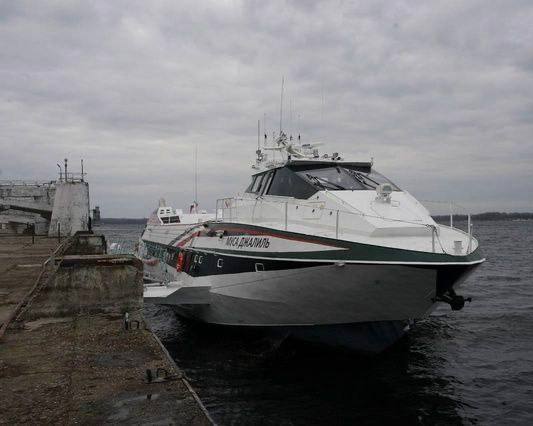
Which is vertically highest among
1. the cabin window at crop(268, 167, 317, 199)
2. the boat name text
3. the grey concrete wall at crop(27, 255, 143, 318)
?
the cabin window at crop(268, 167, 317, 199)

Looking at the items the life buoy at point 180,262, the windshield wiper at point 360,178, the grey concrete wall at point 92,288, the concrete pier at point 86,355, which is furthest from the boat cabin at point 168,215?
the grey concrete wall at point 92,288

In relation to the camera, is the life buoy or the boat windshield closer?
the boat windshield

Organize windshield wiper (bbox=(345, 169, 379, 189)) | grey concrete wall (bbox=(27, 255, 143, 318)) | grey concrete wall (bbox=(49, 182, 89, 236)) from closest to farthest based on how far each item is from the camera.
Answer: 1. grey concrete wall (bbox=(27, 255, 143, 318))
2. windshield wiper (bbox=(345, 169, 379, 189))
3. grey concrete wall (bbox=(49, 182, 89, 236))

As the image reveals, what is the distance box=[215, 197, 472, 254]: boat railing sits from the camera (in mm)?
8898

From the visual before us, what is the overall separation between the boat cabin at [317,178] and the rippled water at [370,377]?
135 inches

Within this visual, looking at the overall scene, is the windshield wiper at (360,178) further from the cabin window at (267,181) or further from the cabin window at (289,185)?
the cabin window at (267,181)

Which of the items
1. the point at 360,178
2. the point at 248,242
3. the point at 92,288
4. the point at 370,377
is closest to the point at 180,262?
the point at 248,242

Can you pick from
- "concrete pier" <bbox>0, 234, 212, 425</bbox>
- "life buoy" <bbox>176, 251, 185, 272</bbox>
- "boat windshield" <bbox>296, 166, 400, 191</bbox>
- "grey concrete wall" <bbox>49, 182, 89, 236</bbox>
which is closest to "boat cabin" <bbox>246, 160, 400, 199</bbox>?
"boat windshield" <bbox>296, 166, 400, 191</bbox>

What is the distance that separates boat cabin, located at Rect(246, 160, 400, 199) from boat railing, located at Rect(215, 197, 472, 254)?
337 millimetres

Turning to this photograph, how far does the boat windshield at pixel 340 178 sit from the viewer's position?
34.9 ft

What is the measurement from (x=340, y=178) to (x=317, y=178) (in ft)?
1.75

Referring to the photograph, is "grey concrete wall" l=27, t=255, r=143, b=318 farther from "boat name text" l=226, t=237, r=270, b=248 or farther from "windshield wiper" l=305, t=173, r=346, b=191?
"windshield wiper" l=305, t=173, r=346, b=191

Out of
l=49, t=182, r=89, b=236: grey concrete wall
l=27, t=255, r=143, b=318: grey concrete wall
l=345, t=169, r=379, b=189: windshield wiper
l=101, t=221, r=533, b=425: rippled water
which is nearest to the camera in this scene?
l=27, t=255, r=143, b=318: grey concrete wall

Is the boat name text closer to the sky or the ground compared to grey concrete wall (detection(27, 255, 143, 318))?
closer to the sky
